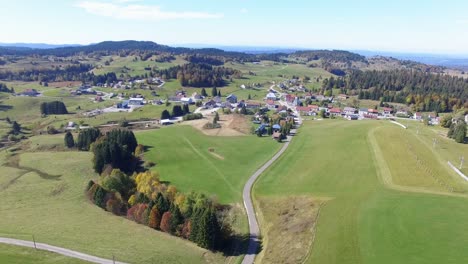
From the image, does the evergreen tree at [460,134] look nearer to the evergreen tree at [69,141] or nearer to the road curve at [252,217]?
the road curve at [252,217]

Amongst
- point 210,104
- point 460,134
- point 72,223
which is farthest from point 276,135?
point 210,104

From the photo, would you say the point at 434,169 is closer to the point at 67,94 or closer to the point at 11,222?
the point at 11,222

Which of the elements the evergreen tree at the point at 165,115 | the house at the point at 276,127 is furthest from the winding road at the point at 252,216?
the evergreen tree at the point at 165,115

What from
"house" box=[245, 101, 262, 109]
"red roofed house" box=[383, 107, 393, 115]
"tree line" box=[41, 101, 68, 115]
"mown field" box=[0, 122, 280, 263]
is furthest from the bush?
"red roofed house" box=[383, 107, 393, 115]

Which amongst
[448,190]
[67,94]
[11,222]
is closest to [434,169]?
[448,190]

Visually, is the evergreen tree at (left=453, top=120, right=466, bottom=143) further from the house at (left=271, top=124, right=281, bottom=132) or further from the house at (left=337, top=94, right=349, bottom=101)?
the house at (left=337, top=94, right=349, bottom=101)

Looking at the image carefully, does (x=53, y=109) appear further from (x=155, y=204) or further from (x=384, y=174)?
(x=384, y=174)

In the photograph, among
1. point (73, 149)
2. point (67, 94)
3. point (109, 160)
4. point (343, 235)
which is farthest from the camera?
point (67, 94)
